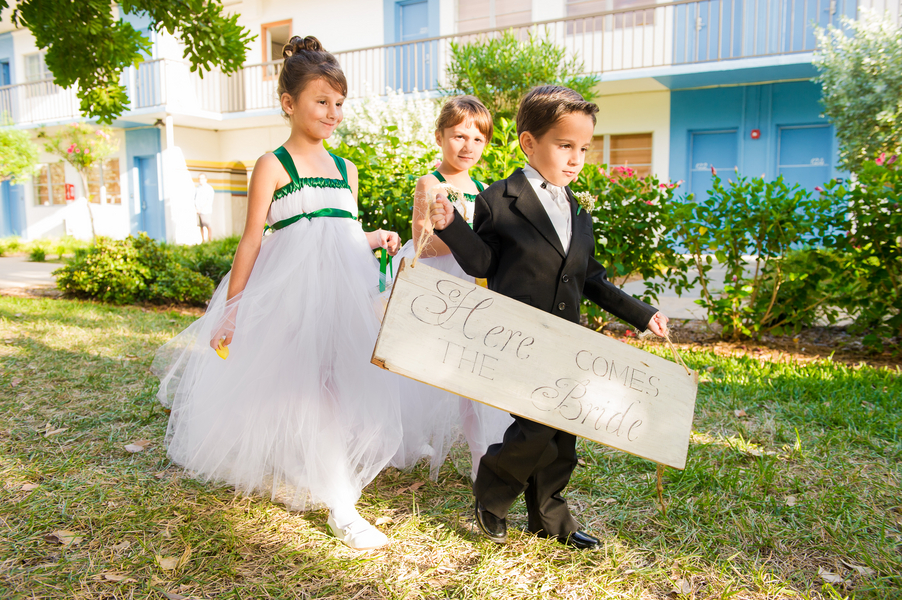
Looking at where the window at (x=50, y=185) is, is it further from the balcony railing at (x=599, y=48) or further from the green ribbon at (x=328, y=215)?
the green ribbon at (x=328, y=215)

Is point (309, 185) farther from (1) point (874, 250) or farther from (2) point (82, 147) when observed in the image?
(2) point (82, 147)

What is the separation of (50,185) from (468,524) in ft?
73.4

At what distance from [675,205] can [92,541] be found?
182 inches

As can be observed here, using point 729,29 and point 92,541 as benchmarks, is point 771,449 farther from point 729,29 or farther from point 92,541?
point 729,29

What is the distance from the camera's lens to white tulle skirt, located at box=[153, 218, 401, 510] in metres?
2.21

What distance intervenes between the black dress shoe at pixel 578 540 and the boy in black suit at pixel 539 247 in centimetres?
23

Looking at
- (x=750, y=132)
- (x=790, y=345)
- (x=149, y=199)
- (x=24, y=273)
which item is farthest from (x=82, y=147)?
(x=790, y=345)

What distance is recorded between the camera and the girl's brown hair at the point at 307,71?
226 centimetres

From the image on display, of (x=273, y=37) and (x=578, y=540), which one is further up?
(x=273, y=37)

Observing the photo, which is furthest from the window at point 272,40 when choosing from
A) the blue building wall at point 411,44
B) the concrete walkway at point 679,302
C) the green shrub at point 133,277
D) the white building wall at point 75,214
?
the concrete walkway at point 679,302

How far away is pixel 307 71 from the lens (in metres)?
2.26

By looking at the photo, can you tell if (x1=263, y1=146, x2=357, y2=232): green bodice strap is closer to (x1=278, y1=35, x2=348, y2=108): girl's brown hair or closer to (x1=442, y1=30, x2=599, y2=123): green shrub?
(x1=278, y1=35, x2=348, y2=108): girl's brown hair

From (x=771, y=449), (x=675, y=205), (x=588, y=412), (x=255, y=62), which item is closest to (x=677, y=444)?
(x=588, y=412)

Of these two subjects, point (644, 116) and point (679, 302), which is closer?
point (679, 302)
